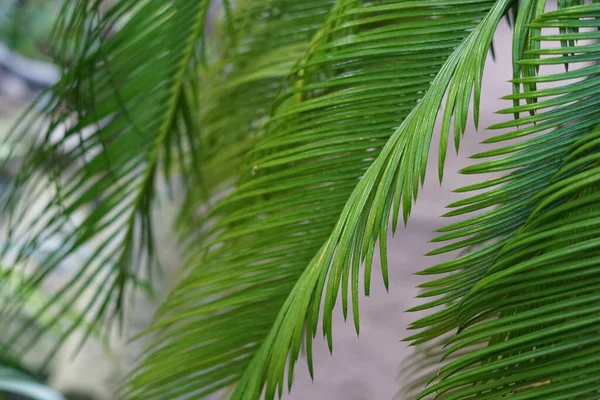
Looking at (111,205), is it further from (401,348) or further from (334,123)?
(401,348)

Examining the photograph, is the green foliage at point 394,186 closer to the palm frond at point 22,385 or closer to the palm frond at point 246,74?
the palm frond at point 246,74

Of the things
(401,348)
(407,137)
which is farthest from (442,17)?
(401,348)

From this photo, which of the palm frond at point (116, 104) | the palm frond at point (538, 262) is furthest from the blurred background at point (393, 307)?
the palm frond at point (538, 262)

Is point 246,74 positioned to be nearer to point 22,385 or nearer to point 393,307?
point 393,307

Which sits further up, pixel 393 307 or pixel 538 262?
pixel 393 307

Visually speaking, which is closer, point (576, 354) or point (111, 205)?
point (576, 354)

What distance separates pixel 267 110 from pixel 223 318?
31 centimetres

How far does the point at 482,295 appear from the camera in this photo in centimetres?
37

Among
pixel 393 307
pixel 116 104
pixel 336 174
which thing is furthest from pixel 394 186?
pixel 393 307

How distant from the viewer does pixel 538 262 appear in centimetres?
34

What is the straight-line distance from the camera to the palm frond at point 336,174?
1.34ft

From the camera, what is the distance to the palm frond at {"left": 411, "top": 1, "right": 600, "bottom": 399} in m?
0.33

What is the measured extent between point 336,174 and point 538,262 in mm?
163

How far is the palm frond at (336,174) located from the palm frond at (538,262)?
0.13 ft
